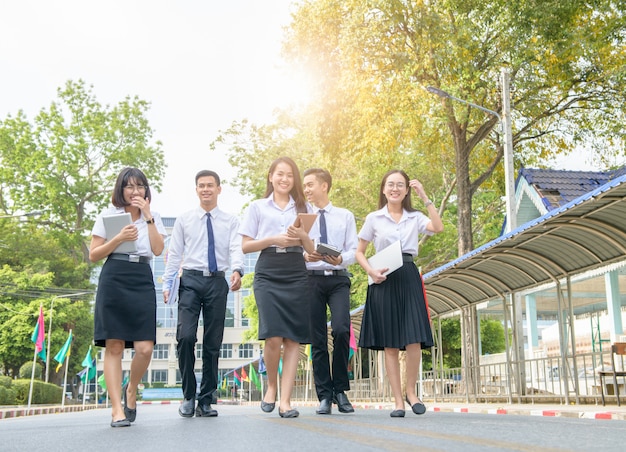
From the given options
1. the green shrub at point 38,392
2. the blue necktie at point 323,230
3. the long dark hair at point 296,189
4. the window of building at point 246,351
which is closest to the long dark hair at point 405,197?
the blue necktie at point 323,230

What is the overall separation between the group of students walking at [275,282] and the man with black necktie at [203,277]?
0.03ft

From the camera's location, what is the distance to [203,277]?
26.2 ft

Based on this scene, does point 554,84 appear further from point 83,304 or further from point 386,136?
point 83,304

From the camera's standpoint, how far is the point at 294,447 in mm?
4219

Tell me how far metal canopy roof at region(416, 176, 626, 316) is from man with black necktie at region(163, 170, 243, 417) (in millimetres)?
4149

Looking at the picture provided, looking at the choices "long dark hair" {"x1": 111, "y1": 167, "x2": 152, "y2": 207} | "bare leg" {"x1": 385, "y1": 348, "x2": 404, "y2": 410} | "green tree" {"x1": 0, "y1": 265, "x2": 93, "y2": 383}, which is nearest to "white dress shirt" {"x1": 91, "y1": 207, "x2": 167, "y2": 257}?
"long dark hair" {"x1": 111, "y1": 167, "x2": 152, "y2": 207}

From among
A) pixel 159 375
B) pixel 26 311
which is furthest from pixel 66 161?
pixel 159 375

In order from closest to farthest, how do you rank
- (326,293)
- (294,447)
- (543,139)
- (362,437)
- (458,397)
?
(294,447) < (362,437) < (326,293) < (458,397) < (543,139)

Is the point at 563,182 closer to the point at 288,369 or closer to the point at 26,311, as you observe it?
the point at 288,369

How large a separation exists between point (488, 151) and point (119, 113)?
30.2 meters

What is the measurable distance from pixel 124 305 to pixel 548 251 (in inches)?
309

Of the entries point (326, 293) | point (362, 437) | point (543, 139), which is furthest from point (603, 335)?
point (362, 437)

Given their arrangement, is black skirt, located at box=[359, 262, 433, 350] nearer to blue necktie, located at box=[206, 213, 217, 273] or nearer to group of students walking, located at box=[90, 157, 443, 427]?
group of students walking, located at box=[90, 157, 443, 427]

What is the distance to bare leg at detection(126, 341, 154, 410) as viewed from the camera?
22.8 ft
